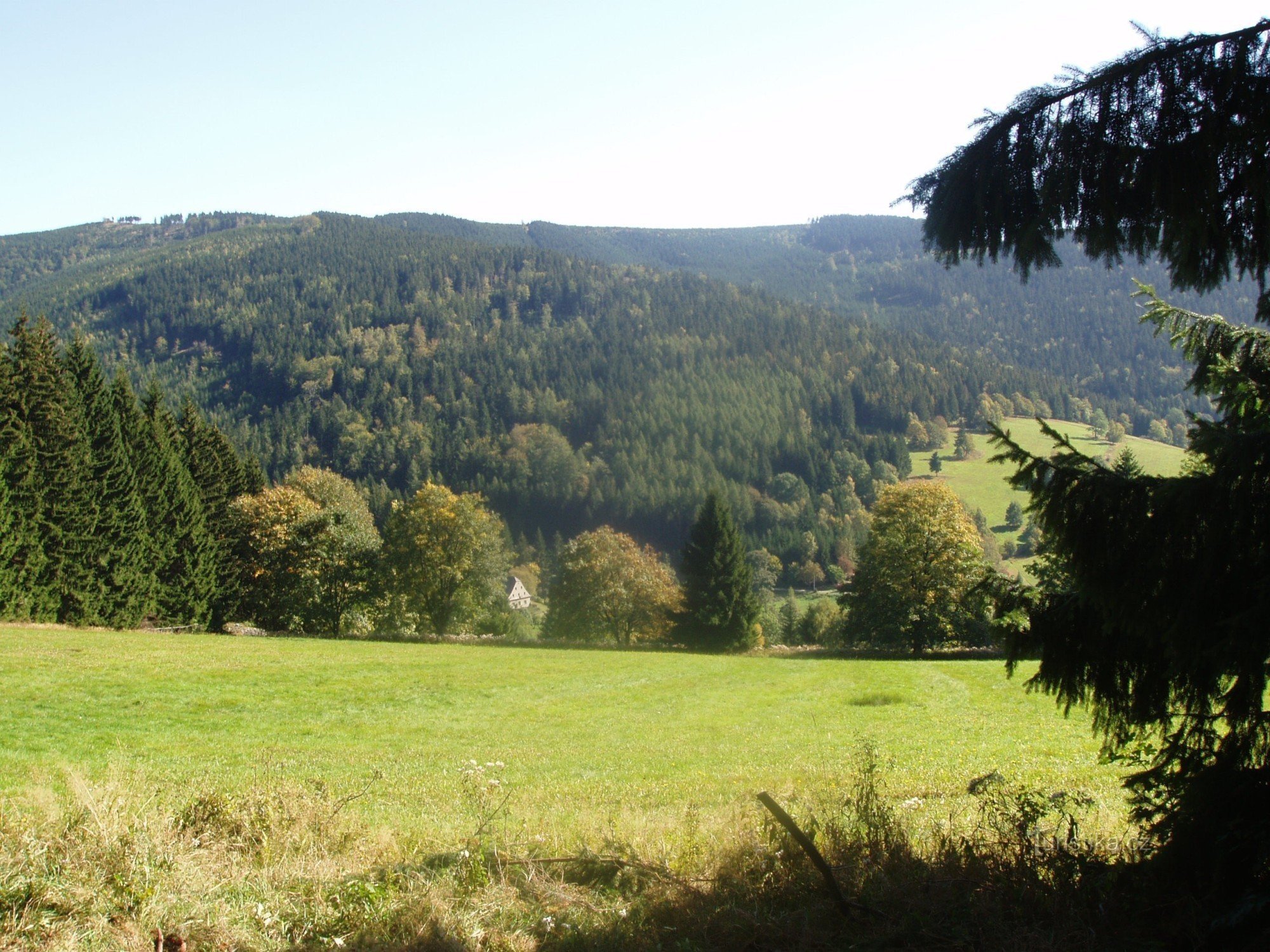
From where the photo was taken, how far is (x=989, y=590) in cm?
528

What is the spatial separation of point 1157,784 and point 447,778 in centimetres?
1117

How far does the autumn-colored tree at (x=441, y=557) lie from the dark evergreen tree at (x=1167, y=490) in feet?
177

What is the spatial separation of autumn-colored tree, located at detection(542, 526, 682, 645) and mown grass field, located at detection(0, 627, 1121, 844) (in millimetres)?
23511

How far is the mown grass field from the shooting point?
10266 millimetres

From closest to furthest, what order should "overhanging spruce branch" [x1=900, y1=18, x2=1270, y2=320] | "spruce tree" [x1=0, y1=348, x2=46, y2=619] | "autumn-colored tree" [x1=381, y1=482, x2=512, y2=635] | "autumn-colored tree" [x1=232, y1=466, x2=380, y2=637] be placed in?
"overhanging spruce branch" [x1=900, y1=18, x2=1270, y2=320] → "spruce tree" [x1=0, y1=348, x2=46, y2=619] → "autumn-colored tree" [x1=232, y1=466, x2=380, y2=637] → "autumn-colored tree" [x1=381, y1=482, x2=512, y2=635]

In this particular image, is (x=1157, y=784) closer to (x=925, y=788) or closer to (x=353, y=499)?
(x=925, y=788)

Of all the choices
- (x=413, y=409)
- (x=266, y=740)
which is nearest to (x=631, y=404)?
(x=413, y=409)

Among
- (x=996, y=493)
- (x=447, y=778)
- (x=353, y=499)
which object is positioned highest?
(x=447, y=778)

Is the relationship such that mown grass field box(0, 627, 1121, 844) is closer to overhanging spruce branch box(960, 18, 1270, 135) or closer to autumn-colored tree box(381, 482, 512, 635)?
overhanging spruce branch box(960, 18, 1270, 135)

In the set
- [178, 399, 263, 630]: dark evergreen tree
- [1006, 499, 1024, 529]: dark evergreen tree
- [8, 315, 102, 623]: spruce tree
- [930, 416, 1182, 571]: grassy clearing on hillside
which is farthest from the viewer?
[930, 416, 1182, 571]: grassy clearing on hillside

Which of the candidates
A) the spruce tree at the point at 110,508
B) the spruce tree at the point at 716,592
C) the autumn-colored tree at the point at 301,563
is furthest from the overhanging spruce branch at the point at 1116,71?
the autumn-colored tree at the point at 301,563

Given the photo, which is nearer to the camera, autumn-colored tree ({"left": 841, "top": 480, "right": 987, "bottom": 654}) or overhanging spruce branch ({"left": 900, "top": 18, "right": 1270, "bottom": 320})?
overhanging spruce branch ({"left": 900, "top": 18, "right": 1270, "bottom": 320})

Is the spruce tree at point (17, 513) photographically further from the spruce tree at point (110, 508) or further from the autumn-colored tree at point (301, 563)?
the autumn-colored tree at point (301, 563)

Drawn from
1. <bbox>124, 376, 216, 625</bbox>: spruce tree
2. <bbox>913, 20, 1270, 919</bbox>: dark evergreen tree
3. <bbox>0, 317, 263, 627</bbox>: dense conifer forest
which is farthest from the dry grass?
<bbox>124, 376, 216, 625</bbox>: spruce tree
